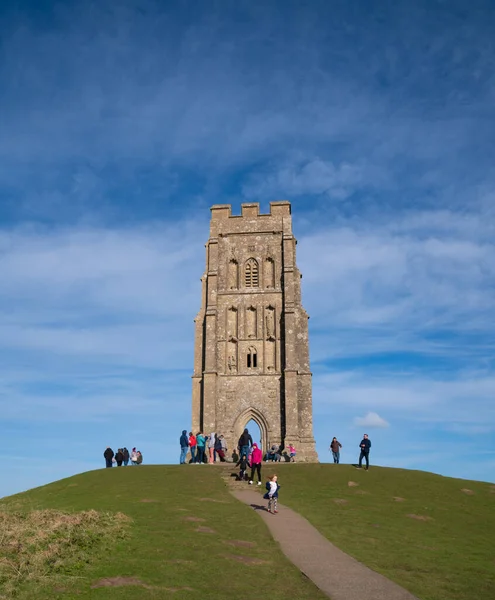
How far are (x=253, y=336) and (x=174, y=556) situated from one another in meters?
32.9

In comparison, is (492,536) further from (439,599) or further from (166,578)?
(166,578)

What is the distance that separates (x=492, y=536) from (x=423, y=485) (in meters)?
7.90

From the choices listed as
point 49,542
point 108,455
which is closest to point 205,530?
point 49,542

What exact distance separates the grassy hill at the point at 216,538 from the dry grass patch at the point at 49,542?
35mm

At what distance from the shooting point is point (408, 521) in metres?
19.6

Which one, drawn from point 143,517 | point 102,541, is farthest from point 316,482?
point 102,541

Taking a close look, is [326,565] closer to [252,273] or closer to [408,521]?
[408,521]

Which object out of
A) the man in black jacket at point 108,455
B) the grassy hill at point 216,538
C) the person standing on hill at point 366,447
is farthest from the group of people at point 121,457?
the person standing on hill at point 366,447

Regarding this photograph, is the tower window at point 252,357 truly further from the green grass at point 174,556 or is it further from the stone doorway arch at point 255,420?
the green grass at point 174,556

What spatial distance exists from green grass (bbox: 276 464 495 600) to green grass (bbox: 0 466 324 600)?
8.48ft

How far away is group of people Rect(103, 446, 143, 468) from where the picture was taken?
33.7 metres

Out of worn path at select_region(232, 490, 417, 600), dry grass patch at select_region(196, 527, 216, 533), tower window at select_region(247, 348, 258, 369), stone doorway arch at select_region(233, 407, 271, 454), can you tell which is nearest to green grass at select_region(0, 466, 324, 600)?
dry grass patch at select_region(196, 527, 216, 533)

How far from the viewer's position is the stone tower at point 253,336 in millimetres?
42750

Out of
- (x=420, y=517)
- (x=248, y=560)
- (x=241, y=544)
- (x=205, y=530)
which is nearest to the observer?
(x=248, y=560)
